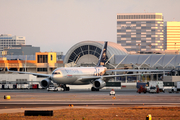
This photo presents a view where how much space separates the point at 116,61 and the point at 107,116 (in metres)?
112

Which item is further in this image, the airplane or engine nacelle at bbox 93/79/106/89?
engine nacelle at bbox 93/79/106/89

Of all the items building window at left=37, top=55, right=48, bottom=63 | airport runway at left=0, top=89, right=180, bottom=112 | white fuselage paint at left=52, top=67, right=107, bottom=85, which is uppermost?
building window at left=37, top=55, right=48, bottom=63

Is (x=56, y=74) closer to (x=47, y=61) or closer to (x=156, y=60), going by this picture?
(x=47, y=61)

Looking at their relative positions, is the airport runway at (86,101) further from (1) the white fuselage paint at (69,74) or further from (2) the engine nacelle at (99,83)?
(2) the engine nacelle at (99,83)

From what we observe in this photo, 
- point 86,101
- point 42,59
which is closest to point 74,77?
point 86,101

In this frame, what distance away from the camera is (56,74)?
68.9 meters

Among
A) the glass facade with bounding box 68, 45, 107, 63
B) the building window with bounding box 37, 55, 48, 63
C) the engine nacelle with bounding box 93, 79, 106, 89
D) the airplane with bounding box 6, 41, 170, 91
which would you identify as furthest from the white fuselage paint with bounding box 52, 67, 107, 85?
the glass facade with bounding box 68, 45, 107, 63

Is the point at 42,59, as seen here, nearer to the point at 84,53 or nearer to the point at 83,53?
the point at 83,53

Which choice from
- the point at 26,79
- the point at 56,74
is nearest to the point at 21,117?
the point at 56,74

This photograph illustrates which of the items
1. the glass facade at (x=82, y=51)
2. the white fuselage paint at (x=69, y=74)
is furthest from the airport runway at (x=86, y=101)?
the glass facade at (x=82, y=51)

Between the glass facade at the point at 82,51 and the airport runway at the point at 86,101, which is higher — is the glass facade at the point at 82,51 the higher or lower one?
the higher one

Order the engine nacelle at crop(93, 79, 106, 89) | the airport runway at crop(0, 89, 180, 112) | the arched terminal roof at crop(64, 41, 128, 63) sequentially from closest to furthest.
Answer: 1. the airport runway at crop(0, 89, 180, 112)
2. the engine nacelle at crop(93, 79, 106, 89)
3. the arched terminal roof at crop(64, 41, 128, 63)

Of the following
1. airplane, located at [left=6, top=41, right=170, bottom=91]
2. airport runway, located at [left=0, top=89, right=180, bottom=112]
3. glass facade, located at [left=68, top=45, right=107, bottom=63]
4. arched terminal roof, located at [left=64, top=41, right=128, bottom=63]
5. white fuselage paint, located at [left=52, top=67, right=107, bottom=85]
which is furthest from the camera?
glass facade, located at [left=68, top=45, right=107, bottom=63]

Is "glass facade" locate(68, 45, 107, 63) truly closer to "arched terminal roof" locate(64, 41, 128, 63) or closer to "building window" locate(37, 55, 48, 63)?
"arched terminal roof" locate(64, 41, 128, 63)
